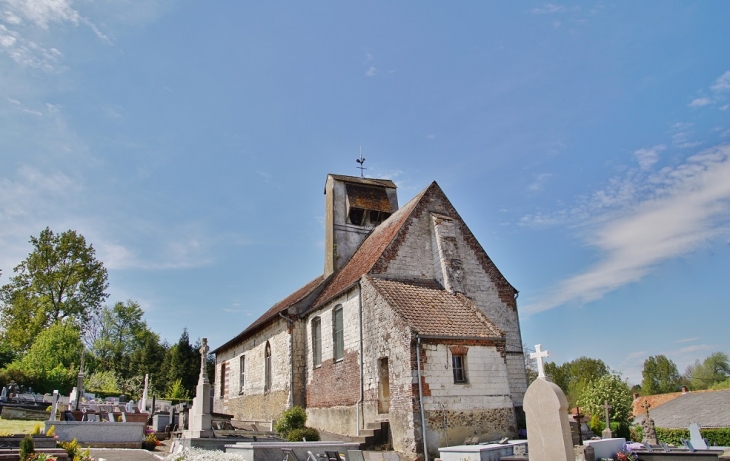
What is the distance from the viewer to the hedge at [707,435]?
2558 centimetres

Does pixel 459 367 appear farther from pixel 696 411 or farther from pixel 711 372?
pixel 711 372

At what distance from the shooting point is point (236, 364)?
29.1 meters

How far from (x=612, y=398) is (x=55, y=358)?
36.7 m

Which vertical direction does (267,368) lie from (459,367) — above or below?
above

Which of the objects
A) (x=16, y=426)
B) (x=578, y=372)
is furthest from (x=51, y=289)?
(x=578, y=372)

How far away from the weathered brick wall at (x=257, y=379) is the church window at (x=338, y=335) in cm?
329

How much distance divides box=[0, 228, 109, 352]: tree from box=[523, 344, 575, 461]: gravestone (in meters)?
42.7

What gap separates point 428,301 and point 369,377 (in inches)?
120

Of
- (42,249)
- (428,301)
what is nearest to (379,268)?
(428,301)

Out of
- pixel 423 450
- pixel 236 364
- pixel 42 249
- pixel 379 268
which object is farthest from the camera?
pixel 42 249

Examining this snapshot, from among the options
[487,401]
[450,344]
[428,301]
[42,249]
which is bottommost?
[487,401]

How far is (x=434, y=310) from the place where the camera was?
52.6ft

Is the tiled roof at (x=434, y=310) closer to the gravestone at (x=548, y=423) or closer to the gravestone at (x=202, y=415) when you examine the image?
the gravestone at (x=202, y=415)

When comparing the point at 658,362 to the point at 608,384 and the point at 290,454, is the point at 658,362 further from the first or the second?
the point at 290,454
